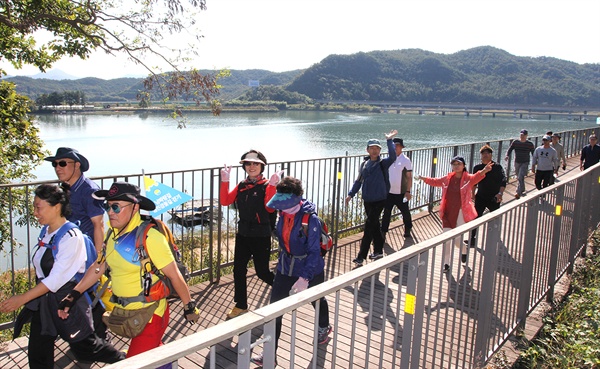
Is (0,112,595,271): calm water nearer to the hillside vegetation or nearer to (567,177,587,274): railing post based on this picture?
(567,177,587,274): railing post

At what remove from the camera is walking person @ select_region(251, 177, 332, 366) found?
151 inches

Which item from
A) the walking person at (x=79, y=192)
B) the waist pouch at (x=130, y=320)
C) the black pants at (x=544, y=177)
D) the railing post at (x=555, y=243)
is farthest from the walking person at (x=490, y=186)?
the waist pouch at (x=130, y=320)

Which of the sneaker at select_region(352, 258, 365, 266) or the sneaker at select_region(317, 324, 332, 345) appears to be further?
the sneaker at select_region(352, 258, 365, 266)

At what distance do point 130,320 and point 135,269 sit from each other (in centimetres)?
32

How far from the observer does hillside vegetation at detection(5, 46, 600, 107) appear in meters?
108

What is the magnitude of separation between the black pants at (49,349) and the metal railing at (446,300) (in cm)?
78

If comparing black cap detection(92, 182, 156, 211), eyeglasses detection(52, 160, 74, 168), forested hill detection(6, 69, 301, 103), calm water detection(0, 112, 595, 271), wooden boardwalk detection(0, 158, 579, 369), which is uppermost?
forested hill detection(6, 69, 301, 103)

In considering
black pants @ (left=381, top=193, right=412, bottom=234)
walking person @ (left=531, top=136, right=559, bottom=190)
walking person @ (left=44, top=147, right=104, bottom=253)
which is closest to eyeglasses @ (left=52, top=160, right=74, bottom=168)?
walking person @ (left=44, top=147, right=104, bottom=253)

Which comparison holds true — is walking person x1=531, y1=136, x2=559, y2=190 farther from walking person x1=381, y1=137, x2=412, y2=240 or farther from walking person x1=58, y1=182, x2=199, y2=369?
walking person x1=58, y1=182, x2=199, y2=369

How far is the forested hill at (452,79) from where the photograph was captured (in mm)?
112500

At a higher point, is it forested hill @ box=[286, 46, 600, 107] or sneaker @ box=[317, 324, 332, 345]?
forested hill @ box=[286, 46, 600, 107]

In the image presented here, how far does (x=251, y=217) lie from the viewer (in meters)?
4.68

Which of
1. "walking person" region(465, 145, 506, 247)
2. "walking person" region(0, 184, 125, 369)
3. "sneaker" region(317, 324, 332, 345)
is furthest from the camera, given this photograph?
"walking person" region(465, 145, 506, 247)

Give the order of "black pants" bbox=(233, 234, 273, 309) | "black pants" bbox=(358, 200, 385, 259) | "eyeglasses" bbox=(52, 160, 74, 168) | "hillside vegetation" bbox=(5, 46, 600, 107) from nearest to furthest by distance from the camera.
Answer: "eyeglasses" bbox=(52, 160, 74, 168), "black pants" bbox=(233, 234, 273, 309), "black pants" bbox=(358, 200, 385, 259), "hillside vegetation" bbox=(5, 46, 600, 107)
